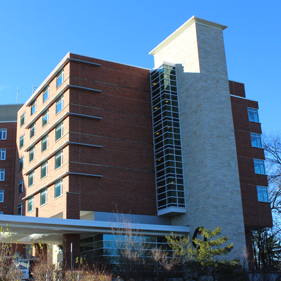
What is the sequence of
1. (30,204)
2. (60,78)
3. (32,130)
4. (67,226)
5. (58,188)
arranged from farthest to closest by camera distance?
(32,130)
(30,204)
(60,78)
(58,188)
(67,226)

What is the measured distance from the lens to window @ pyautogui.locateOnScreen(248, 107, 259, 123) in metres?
42.0

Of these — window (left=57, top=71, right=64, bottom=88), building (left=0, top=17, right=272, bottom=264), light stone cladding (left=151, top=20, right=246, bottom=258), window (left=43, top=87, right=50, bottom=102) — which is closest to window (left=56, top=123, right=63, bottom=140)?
building (left=0, top=17, right=272, bottom=264)

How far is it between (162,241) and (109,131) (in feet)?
34.1

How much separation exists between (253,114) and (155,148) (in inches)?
404

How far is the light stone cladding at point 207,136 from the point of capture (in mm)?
34812

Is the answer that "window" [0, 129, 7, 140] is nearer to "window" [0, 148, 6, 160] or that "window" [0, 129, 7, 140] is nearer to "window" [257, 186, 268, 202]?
"window" [0, 148, 6, 160]

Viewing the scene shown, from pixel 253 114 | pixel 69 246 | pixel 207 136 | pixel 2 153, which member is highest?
pixel 2 153

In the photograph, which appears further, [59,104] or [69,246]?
[59,104]

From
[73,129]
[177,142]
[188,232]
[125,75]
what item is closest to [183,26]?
[125,75]

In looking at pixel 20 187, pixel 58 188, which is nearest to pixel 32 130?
pixel 20 187

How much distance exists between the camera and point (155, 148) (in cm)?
3997

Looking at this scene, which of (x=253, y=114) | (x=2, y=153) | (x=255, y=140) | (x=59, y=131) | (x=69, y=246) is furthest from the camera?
(x=2, y=153)

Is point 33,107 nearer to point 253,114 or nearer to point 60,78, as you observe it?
point 60,78

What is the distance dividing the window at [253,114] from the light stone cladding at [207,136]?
14.4 ft
